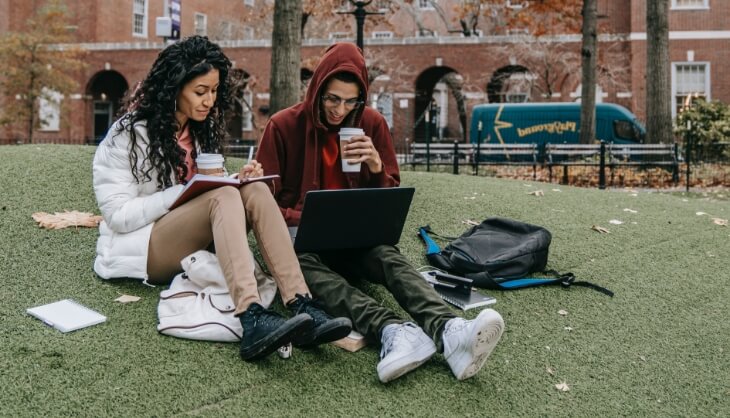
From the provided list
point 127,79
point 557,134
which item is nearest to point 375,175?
point 557,134

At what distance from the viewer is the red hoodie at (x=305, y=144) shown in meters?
3.78

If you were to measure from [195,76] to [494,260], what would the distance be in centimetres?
233

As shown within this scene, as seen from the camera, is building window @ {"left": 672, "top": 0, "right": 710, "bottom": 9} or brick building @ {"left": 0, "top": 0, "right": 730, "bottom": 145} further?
brick building @ {"left": 0, "top": 0, "right": 730, "bottom": 145}

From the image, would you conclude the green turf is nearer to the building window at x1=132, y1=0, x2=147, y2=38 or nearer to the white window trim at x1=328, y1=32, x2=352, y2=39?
the white window trim at x1=328, y1=32, x2=352, y2=39

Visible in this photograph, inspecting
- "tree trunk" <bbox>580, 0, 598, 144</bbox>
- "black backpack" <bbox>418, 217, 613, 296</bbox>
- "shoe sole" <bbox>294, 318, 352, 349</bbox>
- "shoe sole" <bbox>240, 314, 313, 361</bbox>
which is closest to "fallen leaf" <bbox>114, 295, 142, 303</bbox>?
"shoe sole" <bbox>240, 314, 313, 361</bbox>

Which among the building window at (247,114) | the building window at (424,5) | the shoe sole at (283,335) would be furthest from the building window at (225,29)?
the shoe sole at (283,335)

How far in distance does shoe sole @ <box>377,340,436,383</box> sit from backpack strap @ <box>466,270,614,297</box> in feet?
4.48

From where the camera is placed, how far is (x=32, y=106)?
89.4 ft

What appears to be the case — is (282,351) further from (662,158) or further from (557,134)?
(557,134)

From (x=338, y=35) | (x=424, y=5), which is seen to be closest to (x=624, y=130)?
(x=338, y=35)

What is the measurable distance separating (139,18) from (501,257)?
3740 centimetres

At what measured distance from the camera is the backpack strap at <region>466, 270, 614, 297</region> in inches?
167

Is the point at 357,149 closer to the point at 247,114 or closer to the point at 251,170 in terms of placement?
the point at 251,170

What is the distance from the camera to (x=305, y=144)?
391 centimetres
